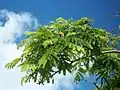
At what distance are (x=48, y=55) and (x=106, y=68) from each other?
4.23 metres

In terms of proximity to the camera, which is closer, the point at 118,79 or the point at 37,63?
the point at 37,63

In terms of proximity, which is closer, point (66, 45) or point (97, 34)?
point (66, 45)

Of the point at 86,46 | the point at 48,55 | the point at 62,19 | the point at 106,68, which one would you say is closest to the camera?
the point at 48,55

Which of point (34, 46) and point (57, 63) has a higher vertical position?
point (34, 46)

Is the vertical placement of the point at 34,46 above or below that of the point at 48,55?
above

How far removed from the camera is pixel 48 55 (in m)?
9.34

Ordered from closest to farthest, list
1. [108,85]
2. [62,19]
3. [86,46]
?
[86,46], [62,19], [108,85]

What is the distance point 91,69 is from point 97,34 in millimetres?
3407

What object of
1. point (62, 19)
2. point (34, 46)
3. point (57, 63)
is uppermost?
point (62, 19)

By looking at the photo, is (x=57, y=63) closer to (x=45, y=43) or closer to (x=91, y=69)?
(x=45, y=43)

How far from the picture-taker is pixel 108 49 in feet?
38.3

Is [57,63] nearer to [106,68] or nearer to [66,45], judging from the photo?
[66,45]

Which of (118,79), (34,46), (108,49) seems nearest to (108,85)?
(118,79)

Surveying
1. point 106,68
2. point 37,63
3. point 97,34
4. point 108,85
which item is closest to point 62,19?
point 97,34
